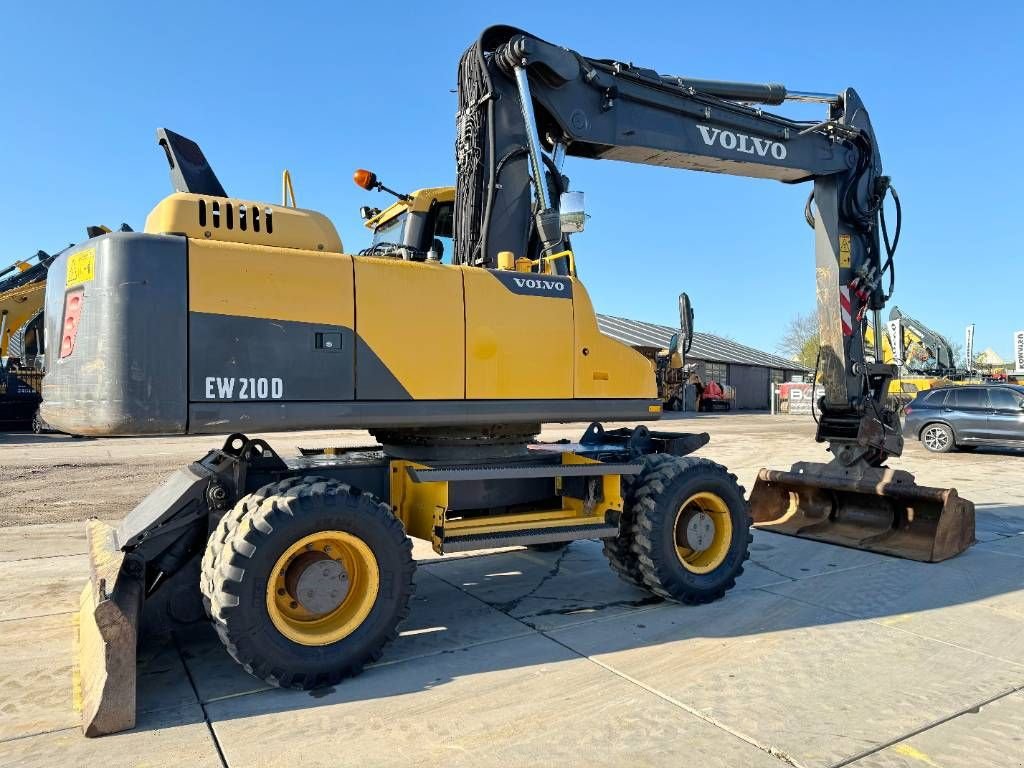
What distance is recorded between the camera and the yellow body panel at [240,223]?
160 inches

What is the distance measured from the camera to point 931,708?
3.67m

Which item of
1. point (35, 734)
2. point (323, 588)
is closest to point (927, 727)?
point (323, 588)

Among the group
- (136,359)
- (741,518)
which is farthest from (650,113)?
(136,359)

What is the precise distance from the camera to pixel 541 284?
16.2 feet

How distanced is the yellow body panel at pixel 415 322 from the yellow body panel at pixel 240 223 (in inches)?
12.3

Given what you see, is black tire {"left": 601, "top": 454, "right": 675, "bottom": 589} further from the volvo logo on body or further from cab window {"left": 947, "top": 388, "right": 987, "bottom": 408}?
cab window {"left": 947, "top": 388, "right": 987, "bottom": 408}

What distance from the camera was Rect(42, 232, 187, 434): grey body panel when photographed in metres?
3.76

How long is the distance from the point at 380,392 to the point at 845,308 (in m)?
5.57

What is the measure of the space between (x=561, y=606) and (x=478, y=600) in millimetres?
626

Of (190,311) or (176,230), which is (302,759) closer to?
(190,311)

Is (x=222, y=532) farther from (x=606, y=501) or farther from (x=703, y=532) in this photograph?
(x=703, y=532)

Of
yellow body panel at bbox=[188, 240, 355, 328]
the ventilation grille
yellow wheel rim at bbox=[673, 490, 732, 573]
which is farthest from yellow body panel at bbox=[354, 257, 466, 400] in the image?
yellow wheel rim at bbox=[673, 490, 732, 573]

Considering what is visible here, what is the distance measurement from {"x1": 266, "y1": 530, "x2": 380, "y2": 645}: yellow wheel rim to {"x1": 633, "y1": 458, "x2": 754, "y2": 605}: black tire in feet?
6.68

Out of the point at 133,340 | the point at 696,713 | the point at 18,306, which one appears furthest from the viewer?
the point at 18,306
